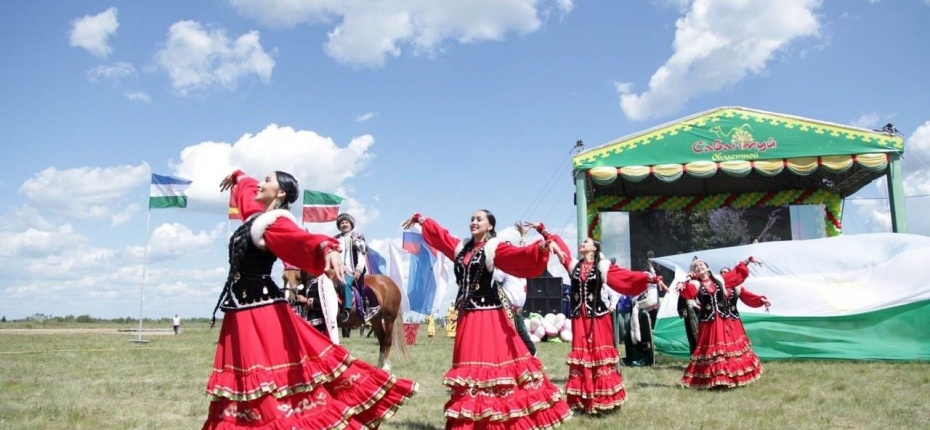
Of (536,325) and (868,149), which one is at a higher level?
(868,149)

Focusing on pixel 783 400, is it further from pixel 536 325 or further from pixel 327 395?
pixel 536 325

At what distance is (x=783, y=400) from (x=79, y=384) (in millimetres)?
9090

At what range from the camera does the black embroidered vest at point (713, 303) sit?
9.58 m

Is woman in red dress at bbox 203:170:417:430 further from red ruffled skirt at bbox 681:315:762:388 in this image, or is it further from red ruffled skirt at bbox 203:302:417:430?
red ruffled skirt at bbox 681:315:762:388

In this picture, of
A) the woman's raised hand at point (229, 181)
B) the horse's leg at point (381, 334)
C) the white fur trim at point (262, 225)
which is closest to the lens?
the white fur trim at point (262, 225)

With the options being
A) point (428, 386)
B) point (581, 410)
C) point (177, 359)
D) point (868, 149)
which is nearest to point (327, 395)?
point (581, 410)

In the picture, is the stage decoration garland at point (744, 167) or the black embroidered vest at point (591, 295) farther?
the stage decoration garland at point (744, 167)

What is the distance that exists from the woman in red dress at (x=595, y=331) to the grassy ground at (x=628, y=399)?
0.28 metres

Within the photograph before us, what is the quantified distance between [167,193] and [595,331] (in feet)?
63.3

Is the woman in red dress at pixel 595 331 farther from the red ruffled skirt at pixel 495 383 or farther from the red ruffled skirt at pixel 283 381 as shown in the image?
the red ruffled skirt at pixel 283 381

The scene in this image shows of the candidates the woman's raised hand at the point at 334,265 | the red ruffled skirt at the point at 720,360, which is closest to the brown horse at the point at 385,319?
the red ruffled skirt at the point at 720,360

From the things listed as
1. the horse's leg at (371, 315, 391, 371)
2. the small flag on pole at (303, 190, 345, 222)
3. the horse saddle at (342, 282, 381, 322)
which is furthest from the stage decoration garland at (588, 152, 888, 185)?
the horse saddle at (342, 282, 381, 322)

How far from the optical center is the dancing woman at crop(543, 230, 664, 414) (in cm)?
717

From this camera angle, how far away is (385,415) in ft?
14.1
